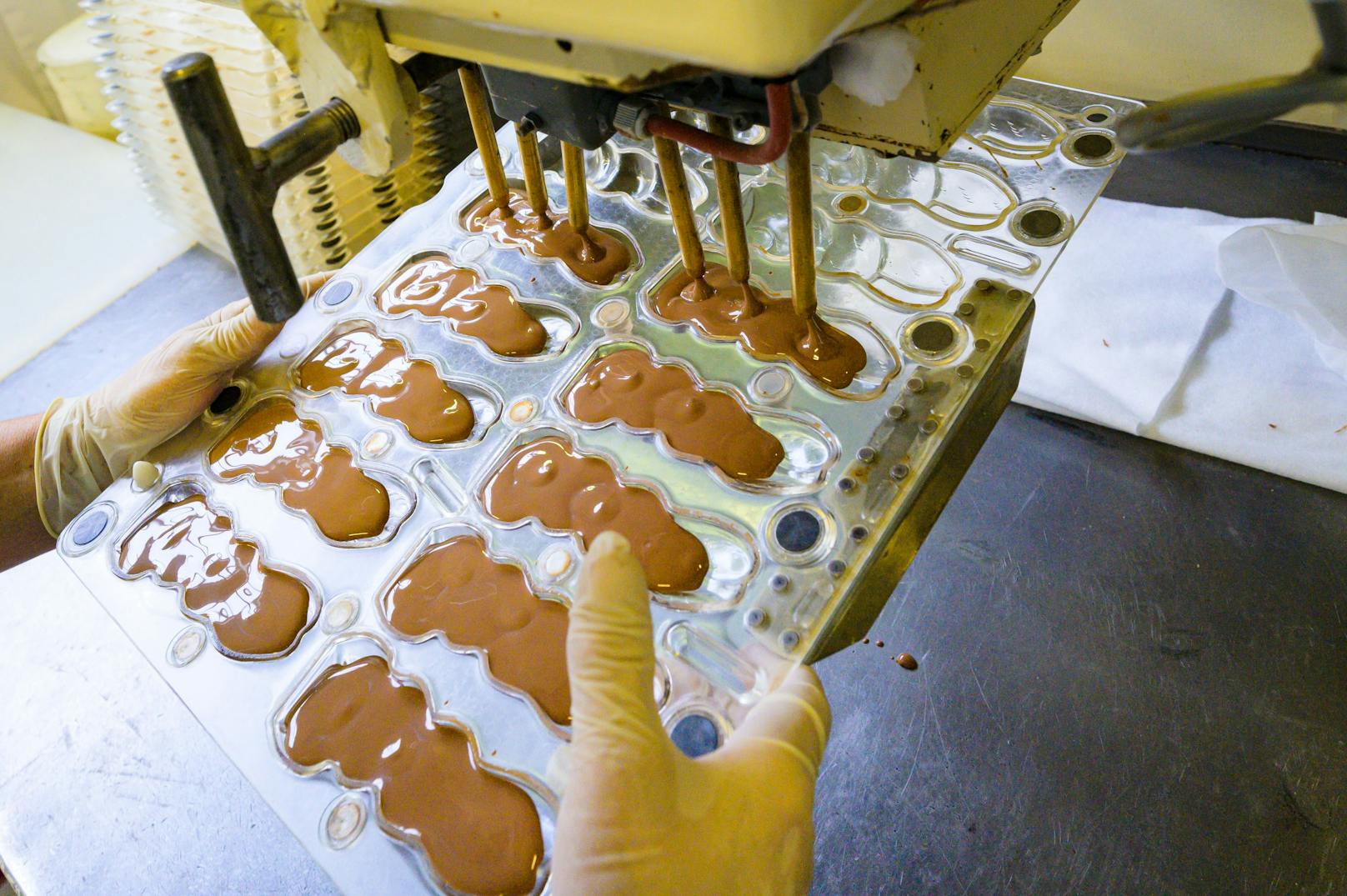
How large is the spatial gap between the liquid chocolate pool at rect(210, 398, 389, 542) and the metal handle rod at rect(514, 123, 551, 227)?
50 centimetres

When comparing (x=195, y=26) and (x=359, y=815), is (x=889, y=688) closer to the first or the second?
(x=359, y=815)

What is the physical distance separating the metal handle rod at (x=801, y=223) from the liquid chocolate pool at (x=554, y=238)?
0.33 m

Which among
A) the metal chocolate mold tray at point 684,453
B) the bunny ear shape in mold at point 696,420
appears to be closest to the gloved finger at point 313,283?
the metal chocolate mold tray at point 684,453

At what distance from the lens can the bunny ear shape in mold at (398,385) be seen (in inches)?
53.0

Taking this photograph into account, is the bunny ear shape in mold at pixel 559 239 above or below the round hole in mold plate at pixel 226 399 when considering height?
above

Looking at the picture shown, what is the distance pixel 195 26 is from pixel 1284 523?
2570 millimetres

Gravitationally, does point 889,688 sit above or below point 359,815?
below

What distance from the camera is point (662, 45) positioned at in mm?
746

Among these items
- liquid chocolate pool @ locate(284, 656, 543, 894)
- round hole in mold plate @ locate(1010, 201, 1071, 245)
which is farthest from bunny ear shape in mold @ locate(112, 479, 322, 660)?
round hole in mold plate @ locate(1010, 201, 1071, 245)

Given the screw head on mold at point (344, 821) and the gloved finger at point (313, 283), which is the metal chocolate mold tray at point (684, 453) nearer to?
the screw head on mold at point (344, 821)

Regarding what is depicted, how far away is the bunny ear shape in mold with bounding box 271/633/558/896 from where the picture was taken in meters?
0.99

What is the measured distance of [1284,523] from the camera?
1.63 meters

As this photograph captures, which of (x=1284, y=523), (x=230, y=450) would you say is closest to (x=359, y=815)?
(x=230, y=450)

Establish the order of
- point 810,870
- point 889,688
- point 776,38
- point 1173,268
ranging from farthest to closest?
point 1173,268
point 889,688
point 810,870
point 776,38
